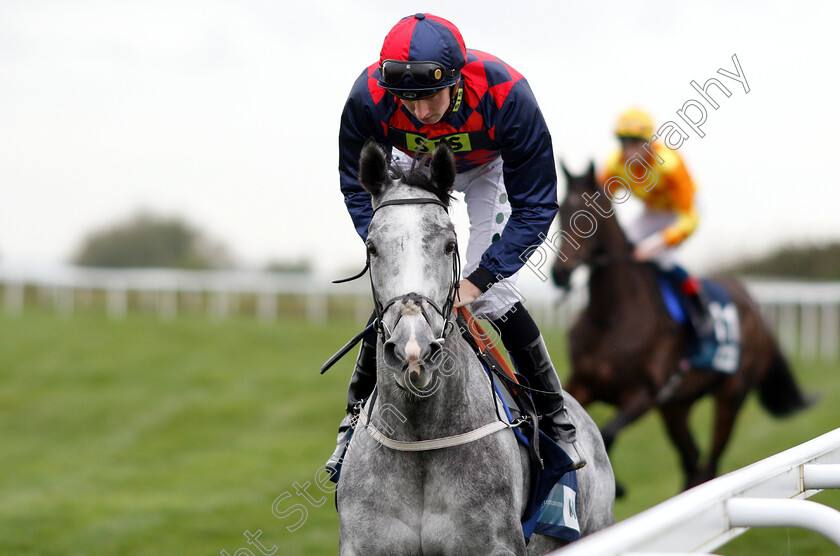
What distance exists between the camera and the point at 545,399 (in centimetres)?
329

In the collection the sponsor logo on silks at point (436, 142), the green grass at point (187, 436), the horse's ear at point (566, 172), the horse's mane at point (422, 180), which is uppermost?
the sponsor logo on silks at point (436, 142)

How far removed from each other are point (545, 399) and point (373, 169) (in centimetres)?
105

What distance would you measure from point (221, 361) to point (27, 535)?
8493mm

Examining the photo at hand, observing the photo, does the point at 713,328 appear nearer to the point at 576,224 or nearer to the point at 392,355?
the point at 576,224

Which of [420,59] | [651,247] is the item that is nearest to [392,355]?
[420,59]

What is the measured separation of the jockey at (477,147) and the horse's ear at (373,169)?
65 millimetres

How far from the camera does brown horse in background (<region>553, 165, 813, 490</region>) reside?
21.2ft

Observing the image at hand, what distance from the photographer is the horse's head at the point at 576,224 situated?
6516mm

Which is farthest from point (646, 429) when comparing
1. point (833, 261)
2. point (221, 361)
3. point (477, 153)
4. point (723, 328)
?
point (833, 261)

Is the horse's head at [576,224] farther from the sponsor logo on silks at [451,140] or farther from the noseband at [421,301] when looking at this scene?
the noseband at [421,301]

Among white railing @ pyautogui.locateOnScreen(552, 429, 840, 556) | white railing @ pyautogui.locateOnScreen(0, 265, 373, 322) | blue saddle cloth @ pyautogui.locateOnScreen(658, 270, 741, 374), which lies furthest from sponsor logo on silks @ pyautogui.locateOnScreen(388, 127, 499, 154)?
white railing @ pyautogui.locateOnScreen(0, 265, 373, 322)

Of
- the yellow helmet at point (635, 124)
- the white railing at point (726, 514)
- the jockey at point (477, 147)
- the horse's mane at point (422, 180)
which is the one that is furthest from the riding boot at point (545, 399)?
the yellow helmet at point (635, 124)

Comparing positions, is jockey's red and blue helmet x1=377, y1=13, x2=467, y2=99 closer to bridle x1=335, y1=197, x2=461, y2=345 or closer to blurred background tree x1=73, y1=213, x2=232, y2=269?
bridle x1=335, y1=197, x2=461, y2=345

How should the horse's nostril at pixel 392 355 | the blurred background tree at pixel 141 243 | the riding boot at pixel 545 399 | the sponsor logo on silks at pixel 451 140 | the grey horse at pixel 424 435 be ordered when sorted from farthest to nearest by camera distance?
the blurred background tree at pixel 141 243
the riding boot at pixel 545 399
the sponsor logo on silks at pixel 451 140
the grey horse at pixel 424 435
the horse's nostril at pixel 392 355
